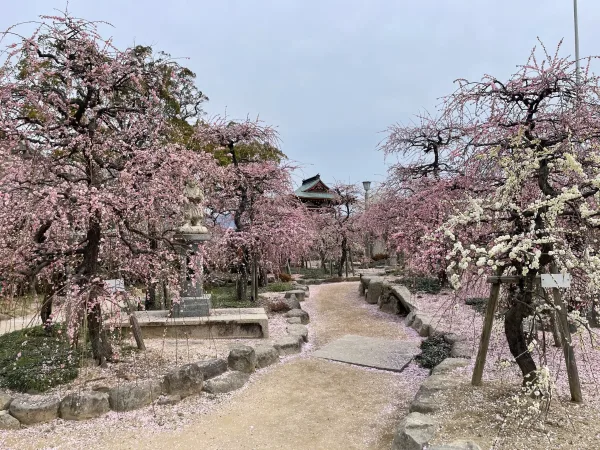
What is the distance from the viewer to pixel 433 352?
21.6ft

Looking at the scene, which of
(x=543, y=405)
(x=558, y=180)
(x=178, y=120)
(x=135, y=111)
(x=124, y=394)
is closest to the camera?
(x=543, y=405)

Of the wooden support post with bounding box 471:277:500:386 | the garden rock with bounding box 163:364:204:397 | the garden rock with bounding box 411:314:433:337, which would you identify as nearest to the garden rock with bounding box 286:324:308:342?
the garden rock with bounding box 411:314:433:337

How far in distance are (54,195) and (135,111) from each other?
171 cm

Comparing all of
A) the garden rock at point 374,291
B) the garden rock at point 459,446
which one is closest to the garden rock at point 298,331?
the garden rock at point 459,446

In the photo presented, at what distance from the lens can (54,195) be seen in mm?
4340

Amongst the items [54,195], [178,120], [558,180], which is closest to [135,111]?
[54,195]

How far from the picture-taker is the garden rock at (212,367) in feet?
18.0

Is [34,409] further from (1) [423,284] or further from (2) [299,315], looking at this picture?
(1) [423,284]

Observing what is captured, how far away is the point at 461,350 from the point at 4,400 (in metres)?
5.64

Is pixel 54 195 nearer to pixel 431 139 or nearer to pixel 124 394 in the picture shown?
pixel 124 394

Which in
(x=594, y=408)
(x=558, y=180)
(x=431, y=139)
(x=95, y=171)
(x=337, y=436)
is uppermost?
(x=431, y=139)

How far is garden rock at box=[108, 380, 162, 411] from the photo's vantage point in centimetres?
467

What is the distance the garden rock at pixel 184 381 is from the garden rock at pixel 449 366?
2866 mm

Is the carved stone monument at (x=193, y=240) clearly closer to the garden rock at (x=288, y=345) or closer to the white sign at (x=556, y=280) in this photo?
the garden rock at (x=288, y=345)
